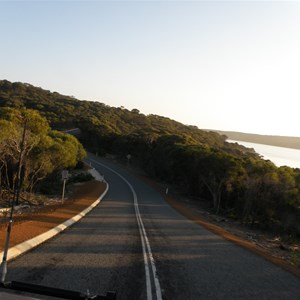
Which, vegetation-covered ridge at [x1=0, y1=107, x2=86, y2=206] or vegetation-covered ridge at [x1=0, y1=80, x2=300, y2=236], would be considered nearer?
vegetation-covered ridge at [x1=0, y1=107, x2=86, y2=206]

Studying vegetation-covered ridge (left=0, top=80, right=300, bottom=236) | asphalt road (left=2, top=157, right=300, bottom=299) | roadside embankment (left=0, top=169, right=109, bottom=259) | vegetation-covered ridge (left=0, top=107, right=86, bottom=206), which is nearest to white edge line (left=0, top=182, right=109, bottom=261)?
roadside embankment (left=0, top=169, right=109, bottom=259)

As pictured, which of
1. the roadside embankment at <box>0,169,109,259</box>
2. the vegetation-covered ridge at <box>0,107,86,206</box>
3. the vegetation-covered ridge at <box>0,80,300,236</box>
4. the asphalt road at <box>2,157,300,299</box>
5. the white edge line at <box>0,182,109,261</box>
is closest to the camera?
the asphalt road at <box>2,157,300,299</box>

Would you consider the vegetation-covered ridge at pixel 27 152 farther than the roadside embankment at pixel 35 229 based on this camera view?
Yes

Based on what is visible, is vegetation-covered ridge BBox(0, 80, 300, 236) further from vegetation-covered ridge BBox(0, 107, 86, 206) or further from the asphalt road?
the asphalt road

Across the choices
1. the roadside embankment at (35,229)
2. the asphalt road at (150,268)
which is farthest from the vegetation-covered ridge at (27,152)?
the asphalt road at (150,268)

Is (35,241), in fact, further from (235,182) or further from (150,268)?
(235,182)

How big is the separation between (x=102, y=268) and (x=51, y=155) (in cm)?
2799

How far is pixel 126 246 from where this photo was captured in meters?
14.2

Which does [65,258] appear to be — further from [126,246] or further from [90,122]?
[90,122]

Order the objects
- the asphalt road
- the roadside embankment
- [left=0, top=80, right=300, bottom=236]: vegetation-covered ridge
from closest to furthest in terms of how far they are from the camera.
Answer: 1. the asphalt road
2. the roadside embankment
3. [left=0, top=80, right=300, bottom=236]: vegetation-covered ridge

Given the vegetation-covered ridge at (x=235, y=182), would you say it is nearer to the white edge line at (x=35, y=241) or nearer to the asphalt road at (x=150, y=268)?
the asphalt road at (x=150, y=268)

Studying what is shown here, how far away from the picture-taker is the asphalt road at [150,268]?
877 centimetres

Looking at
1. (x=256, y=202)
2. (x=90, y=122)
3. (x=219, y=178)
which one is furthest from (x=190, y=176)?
(x=90, y=122)

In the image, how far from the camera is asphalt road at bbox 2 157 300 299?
28.8ft
